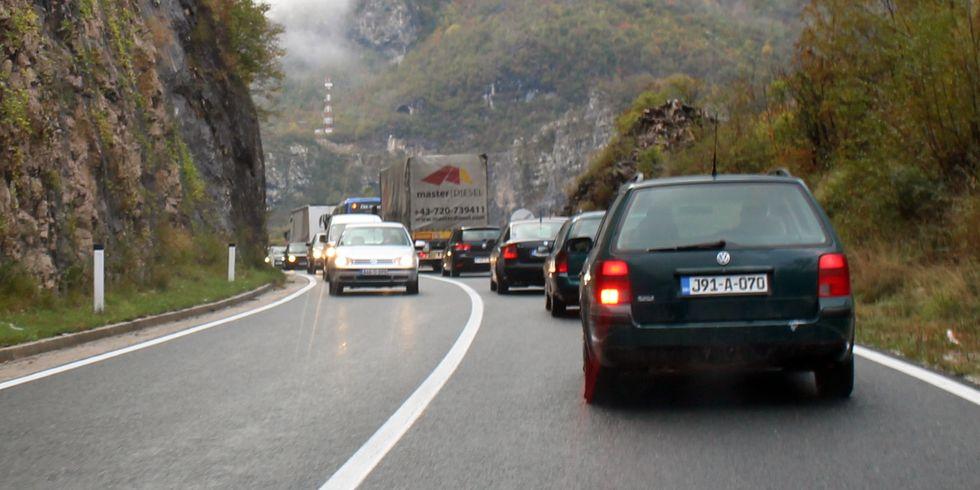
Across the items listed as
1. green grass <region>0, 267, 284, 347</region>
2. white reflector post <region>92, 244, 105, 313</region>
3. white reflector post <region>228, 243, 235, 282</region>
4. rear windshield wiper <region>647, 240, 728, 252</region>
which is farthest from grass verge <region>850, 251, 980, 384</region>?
white reflector post <region>228, 243, 235, 282</region>

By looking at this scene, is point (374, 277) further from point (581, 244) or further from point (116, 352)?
point (581, 244)

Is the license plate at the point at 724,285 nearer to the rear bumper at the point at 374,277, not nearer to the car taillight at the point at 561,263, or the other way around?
the car taillight at the point at 561,263

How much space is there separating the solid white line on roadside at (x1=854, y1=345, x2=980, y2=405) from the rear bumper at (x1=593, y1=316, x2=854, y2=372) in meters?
1.07

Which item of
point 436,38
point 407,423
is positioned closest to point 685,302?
point 407,423

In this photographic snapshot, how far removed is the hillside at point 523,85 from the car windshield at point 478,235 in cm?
7774

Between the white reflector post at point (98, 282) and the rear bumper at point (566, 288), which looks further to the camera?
the white reflector post at point (98, 282)

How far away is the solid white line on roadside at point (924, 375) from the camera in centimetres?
777

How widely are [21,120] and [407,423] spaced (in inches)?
435

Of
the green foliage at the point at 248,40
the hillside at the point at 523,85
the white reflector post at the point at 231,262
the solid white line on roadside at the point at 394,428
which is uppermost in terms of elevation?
the hillside at the point at 523,85

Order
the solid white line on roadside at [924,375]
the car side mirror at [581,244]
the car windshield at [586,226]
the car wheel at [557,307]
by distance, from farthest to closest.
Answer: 1. the car windshield at [586,226]
2. the car wheel at [557,307]
3. the car side mirror at [581,244]
4. the solid white line on roadside at [924,375]

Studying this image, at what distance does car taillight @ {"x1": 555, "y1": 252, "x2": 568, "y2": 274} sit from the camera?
15.9 metres

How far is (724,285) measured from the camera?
286 inches

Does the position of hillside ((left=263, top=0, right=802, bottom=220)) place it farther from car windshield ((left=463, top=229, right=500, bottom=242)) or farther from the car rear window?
the car rear window

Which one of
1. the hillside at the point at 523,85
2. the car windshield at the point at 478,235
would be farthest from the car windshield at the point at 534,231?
the hillside at the point at 523,85
